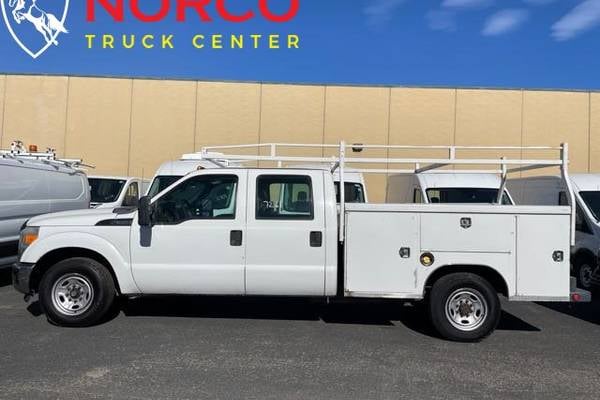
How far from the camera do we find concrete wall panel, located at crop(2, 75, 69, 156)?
17.7m

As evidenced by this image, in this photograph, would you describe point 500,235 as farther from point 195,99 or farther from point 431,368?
point 195,99

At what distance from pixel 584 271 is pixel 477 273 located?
13.5 ft

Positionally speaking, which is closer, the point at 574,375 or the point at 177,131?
the point at 574,375

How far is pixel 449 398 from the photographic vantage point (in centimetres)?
437

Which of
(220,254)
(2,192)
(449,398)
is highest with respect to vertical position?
(2,192)

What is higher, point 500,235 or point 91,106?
point 91,106

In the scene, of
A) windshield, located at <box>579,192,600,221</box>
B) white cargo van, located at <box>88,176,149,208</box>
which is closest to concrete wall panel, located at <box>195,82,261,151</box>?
white cargo van, located at <box>88,176,149,208</box>

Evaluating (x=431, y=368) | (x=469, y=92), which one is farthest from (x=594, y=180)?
(x=469, y=92)

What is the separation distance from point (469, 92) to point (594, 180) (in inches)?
340

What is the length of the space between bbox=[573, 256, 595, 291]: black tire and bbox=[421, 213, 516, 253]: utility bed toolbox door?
372 cm

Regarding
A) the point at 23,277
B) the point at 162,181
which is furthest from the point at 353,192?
the point at 23,277

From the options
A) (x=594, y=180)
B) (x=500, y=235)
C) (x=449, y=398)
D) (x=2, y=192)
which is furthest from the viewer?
(x=594, y=180)

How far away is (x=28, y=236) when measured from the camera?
6.21 metres

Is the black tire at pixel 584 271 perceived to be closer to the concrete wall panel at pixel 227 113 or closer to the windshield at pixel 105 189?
the windshield at pixel 105 189
